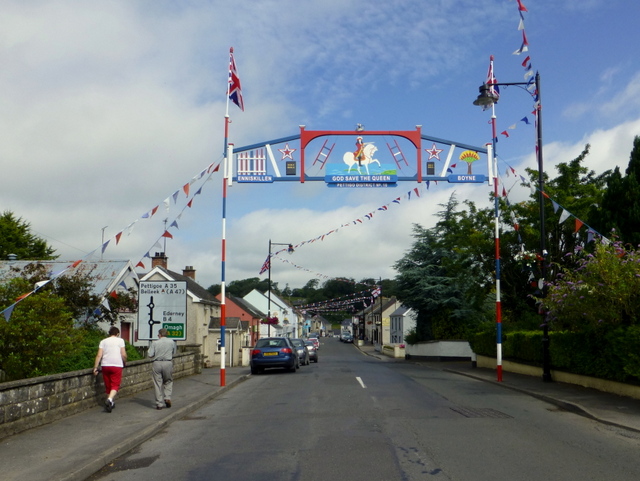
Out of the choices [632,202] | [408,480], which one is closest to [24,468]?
[408,480]

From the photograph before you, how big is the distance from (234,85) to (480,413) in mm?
12310

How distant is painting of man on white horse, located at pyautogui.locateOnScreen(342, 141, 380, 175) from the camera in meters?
17.3

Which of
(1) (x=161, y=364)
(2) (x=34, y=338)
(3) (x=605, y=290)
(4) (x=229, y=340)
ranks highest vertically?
(3) (x=605, y=290)

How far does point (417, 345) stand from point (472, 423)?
35811 mm

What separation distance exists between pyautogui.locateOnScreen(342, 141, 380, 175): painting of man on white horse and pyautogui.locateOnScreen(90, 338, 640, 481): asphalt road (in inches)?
257

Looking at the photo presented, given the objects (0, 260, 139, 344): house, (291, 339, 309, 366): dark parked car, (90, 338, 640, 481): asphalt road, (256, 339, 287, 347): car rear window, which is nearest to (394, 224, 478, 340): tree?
(291, 339, 309, 366): dark parked car

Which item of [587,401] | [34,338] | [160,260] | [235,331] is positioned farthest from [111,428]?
[235,331]

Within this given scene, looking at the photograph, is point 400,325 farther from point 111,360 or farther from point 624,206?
point 111,360

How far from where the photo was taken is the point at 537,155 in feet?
60.8

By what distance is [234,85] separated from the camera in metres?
19.2

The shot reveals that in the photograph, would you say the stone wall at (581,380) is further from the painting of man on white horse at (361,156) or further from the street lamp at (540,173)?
the painting of man on white horse at (361,156)

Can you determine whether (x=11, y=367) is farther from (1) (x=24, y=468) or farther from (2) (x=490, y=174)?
(2) (x=490, y=174)

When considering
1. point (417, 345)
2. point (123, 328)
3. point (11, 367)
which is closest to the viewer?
point (11, 367)

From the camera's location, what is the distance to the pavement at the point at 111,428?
279 inches
